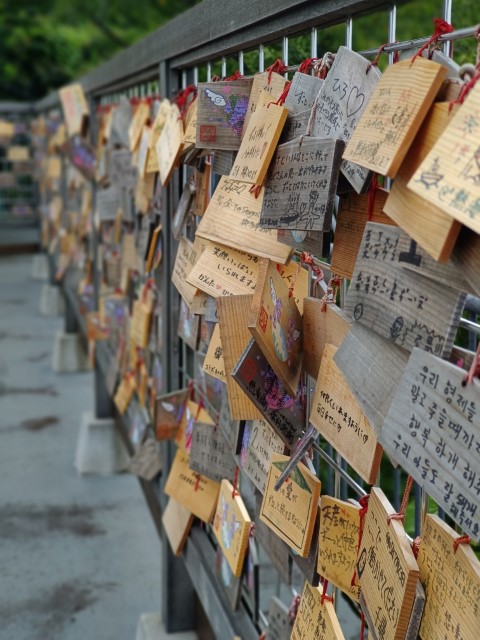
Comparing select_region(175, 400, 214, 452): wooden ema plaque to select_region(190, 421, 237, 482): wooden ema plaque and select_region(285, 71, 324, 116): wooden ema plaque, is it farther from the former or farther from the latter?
select_region(285, 71, 324, 116): wooden ema plaque

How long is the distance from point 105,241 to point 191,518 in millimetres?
2146

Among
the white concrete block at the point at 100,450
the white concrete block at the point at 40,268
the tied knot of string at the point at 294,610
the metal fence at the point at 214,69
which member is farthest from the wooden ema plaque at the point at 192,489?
the white concrete block at the point at 40,268

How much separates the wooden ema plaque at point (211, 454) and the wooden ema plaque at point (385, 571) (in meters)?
0.81

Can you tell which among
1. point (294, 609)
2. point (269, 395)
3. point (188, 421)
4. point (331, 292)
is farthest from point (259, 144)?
point (188, 421)

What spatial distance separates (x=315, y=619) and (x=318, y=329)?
458 mm

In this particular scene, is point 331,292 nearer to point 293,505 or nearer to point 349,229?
point 349,229

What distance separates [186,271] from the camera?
6.44 ft

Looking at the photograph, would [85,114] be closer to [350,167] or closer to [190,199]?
[190,199]

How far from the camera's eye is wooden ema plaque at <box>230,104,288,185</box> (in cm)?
136

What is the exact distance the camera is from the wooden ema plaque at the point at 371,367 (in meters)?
1.05

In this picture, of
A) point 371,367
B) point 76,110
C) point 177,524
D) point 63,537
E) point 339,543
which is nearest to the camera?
point 371,367

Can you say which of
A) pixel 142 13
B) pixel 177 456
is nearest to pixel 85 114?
pixel 177 456

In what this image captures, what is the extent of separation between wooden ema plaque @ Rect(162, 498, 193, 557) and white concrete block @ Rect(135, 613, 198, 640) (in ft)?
1.18

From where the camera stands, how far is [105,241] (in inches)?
169
